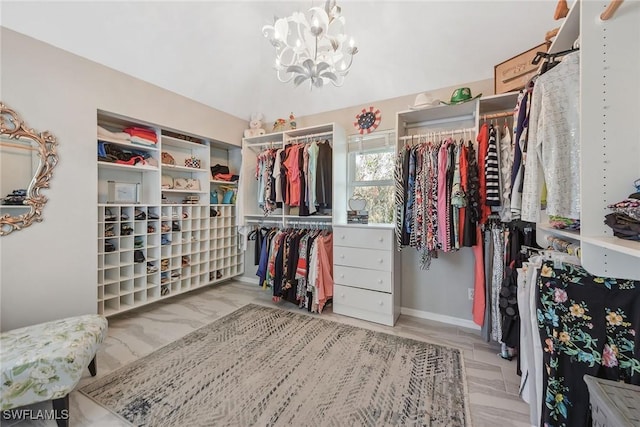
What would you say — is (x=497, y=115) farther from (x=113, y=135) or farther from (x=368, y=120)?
(x=113, y=135)

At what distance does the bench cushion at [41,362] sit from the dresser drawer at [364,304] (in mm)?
2018

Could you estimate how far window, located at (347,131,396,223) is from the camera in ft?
9.90

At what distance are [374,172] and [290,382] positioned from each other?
2.32 metres

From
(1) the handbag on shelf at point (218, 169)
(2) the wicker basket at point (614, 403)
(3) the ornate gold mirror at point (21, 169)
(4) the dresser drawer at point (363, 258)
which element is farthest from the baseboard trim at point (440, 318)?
(3) the ornate gold mirror at point (21, 169)

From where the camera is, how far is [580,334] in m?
0.99

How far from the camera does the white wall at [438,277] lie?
8.32ft

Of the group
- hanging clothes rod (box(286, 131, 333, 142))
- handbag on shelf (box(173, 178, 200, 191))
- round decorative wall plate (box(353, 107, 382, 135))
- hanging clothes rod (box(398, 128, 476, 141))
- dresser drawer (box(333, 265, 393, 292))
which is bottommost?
dresser drawer (box(333, 265, 393, 292))

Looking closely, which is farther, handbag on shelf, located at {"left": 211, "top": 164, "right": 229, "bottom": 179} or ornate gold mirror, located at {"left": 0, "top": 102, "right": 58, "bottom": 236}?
handbag on shelf, located at {"left": 211, "top": 164, "right": 229, "bottom": 179}

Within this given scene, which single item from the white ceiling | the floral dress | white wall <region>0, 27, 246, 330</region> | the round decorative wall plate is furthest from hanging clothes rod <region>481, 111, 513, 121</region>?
white wall <region>0, 27, 246, 330</region>

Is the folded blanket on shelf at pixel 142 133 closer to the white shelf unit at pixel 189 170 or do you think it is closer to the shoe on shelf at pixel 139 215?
the white shelf unit at pixel 189 170

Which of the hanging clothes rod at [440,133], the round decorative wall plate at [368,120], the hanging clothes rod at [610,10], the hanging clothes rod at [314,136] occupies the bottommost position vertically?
the hanging clothes rod at [610,10]

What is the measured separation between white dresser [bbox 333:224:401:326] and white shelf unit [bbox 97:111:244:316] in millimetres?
1874

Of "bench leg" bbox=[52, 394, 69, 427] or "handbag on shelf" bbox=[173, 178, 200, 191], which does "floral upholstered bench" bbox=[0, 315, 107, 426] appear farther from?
"handbag on shelf" bbox=[173, 178, 200, 191]

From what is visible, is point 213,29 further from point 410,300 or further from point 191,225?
point 410,300
